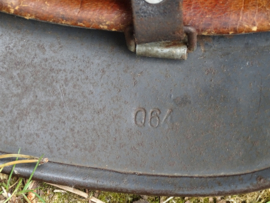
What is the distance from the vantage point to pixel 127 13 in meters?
0.91

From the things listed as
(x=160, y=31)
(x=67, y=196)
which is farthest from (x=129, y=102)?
(x=67, y=196)

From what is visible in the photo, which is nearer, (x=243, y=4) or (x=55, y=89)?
(x=243, y=4)

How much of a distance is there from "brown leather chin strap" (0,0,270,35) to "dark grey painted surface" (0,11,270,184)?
0.12m

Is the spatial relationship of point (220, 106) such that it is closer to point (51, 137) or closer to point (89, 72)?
point (89, 72)

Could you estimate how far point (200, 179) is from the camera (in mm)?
1034

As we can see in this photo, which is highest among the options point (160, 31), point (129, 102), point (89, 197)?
point (160, 31)

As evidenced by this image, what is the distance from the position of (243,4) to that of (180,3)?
0.61 ft

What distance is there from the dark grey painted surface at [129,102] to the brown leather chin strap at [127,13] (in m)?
0.12

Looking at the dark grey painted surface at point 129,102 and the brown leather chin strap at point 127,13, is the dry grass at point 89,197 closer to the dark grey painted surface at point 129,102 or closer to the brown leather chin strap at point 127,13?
the dark grey painted surface at point 129,102

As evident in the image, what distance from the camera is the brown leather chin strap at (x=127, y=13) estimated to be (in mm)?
907

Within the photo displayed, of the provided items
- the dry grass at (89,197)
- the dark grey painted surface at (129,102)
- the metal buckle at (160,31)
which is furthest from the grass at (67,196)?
the metal buckle at (160,31)

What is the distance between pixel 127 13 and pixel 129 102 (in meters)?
0.28

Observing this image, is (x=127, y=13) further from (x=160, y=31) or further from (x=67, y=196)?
(x=67, y=196)

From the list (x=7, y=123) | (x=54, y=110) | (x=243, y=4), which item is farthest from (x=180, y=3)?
(x=7, y=123)
